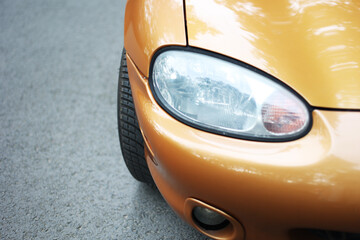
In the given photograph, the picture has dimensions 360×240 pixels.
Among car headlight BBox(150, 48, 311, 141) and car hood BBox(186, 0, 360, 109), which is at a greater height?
car hood BBox(186, 0, 360, 109)

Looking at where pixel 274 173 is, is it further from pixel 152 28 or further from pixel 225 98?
pixel 152 28

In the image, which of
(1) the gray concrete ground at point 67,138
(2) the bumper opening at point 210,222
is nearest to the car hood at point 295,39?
(2) the bumper opening at point 210,222

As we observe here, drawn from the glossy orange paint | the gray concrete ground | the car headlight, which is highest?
the glossy orange paint

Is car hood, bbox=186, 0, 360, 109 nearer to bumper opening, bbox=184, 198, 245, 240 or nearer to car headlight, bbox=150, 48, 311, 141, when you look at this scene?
car headlight, bbox=150, 48, 311, 141

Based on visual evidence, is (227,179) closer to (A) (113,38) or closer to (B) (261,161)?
(B) (261,161)

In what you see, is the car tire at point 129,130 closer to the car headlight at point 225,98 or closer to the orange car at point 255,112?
the orange car at point 255,112

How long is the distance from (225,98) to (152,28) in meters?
0.33

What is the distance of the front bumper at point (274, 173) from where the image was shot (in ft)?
2.85

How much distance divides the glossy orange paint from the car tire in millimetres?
244

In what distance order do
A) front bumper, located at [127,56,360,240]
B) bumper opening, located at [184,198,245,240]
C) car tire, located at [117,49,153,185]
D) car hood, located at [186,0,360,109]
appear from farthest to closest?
car tire, located at [117,49,153,185] → bumper opening, located at [184,198,245,240] → car hood, located at [186,0,360,109] → front bumper, located at [127,56,360,240]

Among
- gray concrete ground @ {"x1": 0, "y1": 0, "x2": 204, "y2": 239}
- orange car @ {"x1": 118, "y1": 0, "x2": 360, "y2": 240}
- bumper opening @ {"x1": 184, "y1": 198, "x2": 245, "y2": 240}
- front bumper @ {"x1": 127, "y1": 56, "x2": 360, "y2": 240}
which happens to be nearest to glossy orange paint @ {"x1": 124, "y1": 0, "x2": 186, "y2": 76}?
orange car @ {"x1": 118, "y1": 0, "x2": 360, "y2": 240}

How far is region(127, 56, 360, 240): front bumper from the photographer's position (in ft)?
2.85

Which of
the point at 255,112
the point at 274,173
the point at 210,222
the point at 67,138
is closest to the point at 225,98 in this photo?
the point at 255,112

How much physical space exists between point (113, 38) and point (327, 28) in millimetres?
1970
